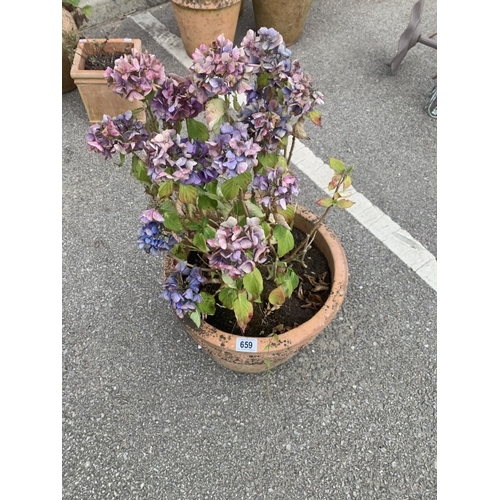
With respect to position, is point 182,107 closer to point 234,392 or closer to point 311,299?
point 311,299

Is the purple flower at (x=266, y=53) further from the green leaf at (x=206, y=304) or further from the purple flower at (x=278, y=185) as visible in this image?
the green leaf at (x=206, y=304)

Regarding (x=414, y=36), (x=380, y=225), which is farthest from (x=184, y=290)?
(x=414, y=36)

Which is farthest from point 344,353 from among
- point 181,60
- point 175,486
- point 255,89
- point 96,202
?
point 181,60

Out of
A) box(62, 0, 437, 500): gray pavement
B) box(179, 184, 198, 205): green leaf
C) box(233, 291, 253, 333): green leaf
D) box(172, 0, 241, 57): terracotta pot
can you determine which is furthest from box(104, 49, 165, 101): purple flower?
box(172, 0, 241, 57): terracotta pot

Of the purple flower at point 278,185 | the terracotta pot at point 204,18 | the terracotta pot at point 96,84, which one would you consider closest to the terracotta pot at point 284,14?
the terracotta pot at point 204,18

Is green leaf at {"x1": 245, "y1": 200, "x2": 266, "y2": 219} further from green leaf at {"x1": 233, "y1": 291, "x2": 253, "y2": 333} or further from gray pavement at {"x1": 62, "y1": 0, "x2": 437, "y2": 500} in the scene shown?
gray pavement at {"x1": 62, "y1": 0, "x2": 437, "y2": 500}

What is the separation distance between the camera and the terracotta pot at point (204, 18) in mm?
2893

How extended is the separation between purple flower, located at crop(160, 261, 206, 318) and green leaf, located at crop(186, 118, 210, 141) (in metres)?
0.45

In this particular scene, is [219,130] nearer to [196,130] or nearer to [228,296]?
[196,130]

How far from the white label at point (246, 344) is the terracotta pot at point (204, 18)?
2327mm

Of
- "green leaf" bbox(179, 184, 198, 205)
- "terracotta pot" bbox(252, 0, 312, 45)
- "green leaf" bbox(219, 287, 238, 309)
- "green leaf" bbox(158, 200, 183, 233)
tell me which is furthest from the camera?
"terracotta pot" bbox(252, 0, 312, 45)

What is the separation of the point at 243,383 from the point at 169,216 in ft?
3.21

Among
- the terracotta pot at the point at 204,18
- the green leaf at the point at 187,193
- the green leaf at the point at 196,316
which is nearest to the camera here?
the green leaf at the point at 187,193

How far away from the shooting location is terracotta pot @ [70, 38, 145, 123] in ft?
8.69
